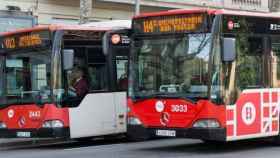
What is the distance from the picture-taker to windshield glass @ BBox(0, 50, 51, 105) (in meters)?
16.4

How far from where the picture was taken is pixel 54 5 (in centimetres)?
2881

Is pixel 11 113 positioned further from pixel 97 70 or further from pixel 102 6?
pixel 102 6

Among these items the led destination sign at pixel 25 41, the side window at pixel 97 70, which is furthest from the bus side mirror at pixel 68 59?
the side window at pixel 97 70

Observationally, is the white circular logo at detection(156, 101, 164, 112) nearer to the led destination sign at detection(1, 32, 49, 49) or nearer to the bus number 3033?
the bus number 3033

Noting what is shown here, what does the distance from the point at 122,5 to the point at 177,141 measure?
563 inches

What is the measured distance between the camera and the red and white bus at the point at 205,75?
1420cm

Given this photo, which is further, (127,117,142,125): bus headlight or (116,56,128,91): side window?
(116,56,128,91): side window

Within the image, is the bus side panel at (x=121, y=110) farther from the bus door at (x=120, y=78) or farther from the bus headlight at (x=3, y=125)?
the bus headlight at (x=3, y=125)

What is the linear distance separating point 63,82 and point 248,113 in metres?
4.17

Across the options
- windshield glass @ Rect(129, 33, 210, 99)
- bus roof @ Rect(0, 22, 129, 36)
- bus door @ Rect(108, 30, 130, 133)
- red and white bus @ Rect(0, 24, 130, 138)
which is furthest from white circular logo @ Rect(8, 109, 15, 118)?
windshield glass @ Rect(129, 33, 210, 99)

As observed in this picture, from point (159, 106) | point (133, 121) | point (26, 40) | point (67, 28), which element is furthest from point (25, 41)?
point (159, 106)

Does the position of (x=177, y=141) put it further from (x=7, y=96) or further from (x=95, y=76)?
(x=7, y=96)

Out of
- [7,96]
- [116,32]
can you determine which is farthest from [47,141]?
[116,32]

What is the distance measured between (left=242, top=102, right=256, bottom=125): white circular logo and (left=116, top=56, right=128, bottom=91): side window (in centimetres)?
364
